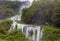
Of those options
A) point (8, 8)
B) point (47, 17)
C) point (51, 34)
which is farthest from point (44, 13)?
point (8, 8)

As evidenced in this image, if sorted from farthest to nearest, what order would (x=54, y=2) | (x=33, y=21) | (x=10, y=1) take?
(x=10, y=1), (x=33, y=21), (x=54, y=2)

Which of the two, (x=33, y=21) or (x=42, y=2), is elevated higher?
(x=42, y=2)

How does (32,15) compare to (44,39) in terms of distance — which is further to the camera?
(32,15)

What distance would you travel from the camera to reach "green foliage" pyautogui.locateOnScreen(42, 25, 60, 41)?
136 inches

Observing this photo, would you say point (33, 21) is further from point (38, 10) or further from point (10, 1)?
point (10, 1)

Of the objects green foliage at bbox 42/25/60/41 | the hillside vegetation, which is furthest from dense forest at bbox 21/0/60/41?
the hillside vegetation

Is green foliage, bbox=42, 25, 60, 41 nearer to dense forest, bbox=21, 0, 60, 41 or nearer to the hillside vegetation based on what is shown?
dense forest, bbox=21, 0, 60, 41

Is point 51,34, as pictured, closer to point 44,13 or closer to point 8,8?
point 44,13

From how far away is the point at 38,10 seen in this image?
4.04 m

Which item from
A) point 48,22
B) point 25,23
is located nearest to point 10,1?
point 25,23

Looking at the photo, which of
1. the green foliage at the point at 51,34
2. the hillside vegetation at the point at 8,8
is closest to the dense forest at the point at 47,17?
the green foliage at the point at 51,34

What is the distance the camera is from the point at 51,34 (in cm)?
351

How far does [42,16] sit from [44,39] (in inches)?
23.5

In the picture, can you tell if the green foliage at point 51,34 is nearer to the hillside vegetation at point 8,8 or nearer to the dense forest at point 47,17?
the dense forest at point 47,17
